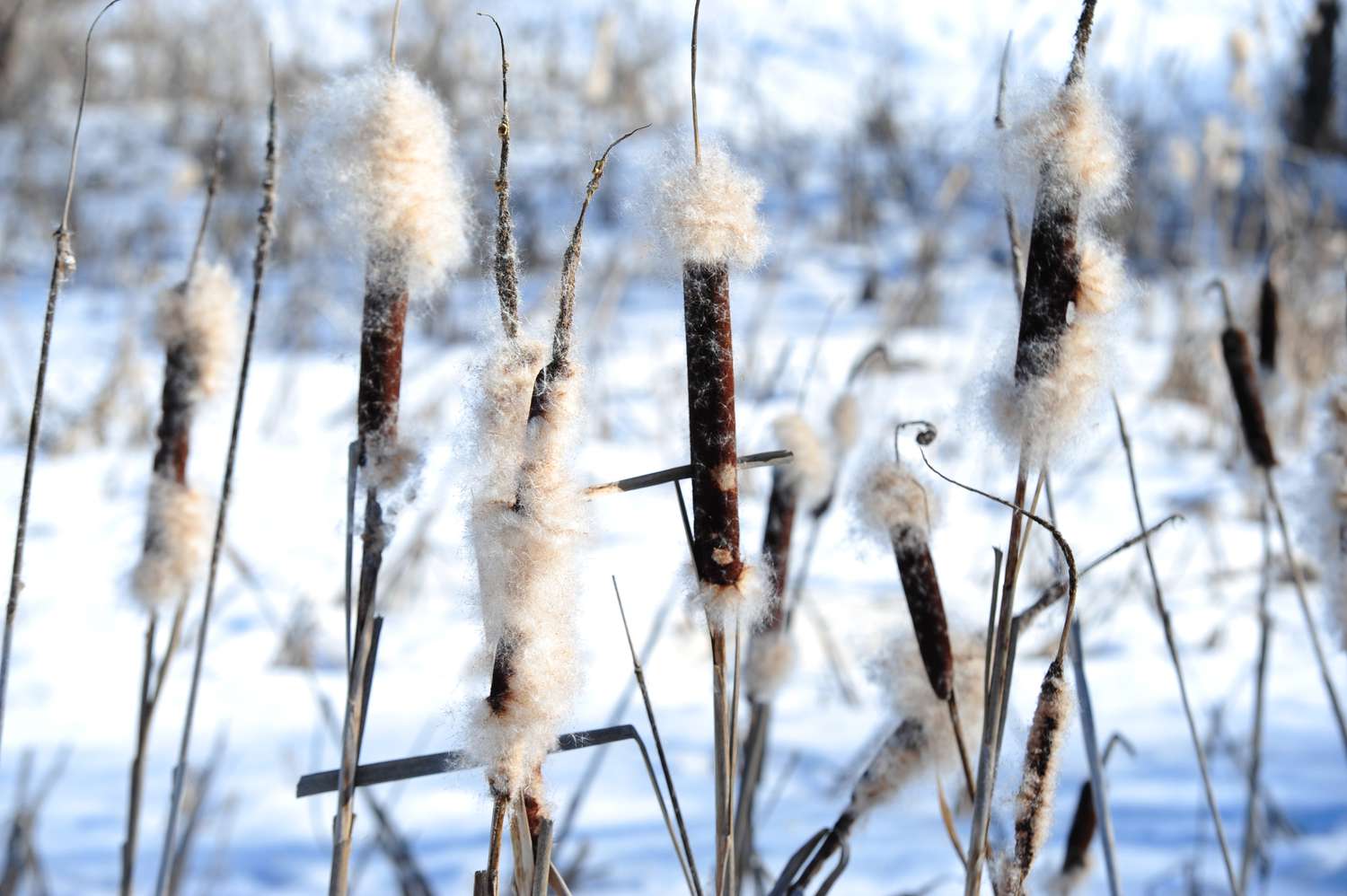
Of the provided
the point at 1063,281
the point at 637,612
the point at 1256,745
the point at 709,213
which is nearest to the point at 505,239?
the point at 709,213

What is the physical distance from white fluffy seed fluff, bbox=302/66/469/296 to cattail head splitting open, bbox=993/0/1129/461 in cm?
27

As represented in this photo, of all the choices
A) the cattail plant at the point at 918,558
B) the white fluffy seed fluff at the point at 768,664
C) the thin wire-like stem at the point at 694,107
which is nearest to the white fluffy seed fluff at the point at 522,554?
the thin wire-like stem at the point at 694,107

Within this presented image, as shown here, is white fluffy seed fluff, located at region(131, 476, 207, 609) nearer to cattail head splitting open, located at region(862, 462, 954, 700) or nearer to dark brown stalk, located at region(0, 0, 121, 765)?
dark brown stalk, located at region(0, 0, 121, 765)

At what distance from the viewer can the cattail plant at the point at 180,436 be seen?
0.69 meters

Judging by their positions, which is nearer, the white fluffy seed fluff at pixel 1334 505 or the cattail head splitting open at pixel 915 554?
the cattail head splitting open at pixel 915 554

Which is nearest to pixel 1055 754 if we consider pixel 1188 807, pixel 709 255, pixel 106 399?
pixel 709 255

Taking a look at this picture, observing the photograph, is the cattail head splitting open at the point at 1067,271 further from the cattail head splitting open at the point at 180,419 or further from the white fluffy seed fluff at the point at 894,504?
the cattail head splitting open at the point at 180,419

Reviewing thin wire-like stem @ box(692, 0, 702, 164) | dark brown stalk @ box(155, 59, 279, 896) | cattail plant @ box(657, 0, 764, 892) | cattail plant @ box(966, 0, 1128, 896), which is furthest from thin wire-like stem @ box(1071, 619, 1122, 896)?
dark brown stalk @ box(155, 59, 279, 896)

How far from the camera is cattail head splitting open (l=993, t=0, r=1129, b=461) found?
0.43m

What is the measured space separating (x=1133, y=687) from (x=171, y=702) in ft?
4.86

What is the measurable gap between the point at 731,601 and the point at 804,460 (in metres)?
0.31

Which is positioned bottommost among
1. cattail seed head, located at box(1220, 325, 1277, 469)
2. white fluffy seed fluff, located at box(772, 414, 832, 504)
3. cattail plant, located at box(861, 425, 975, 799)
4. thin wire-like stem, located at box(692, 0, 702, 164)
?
cattail plant, located at box(861, 425, 975, 799)

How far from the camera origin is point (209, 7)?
6.38 meters

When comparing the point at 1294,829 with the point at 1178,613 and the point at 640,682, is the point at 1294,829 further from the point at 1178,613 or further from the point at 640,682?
the point at 640,682
